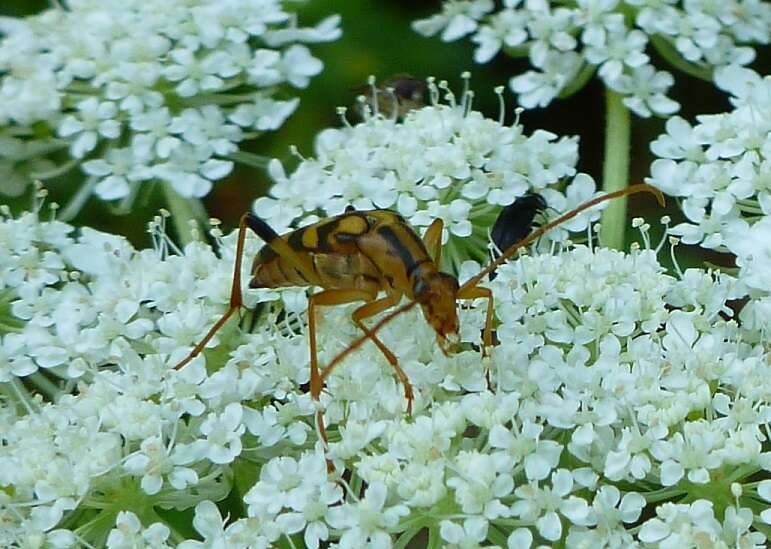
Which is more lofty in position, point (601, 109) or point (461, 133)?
point (461, 133)

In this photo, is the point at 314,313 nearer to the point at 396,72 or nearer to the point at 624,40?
the point at 624,40

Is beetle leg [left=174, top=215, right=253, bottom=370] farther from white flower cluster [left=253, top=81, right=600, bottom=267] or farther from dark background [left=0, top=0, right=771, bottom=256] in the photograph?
dark background [left=0, top=0, right=771, bottom=256]

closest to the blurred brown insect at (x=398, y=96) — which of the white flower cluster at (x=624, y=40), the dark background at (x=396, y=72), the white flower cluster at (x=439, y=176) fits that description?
the white flower cluster at (x=439, y=176)

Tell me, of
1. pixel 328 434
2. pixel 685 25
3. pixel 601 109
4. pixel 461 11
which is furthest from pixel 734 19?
pixel 328 434

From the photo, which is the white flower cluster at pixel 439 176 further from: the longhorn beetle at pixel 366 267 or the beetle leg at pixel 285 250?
the beetle leg at pixel 285 250

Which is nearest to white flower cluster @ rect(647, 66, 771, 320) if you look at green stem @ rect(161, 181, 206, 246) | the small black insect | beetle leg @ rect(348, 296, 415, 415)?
the small black insect

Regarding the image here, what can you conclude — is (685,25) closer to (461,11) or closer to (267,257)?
(461,11)

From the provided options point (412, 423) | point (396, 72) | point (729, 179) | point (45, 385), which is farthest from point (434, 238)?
point (396, 72)
